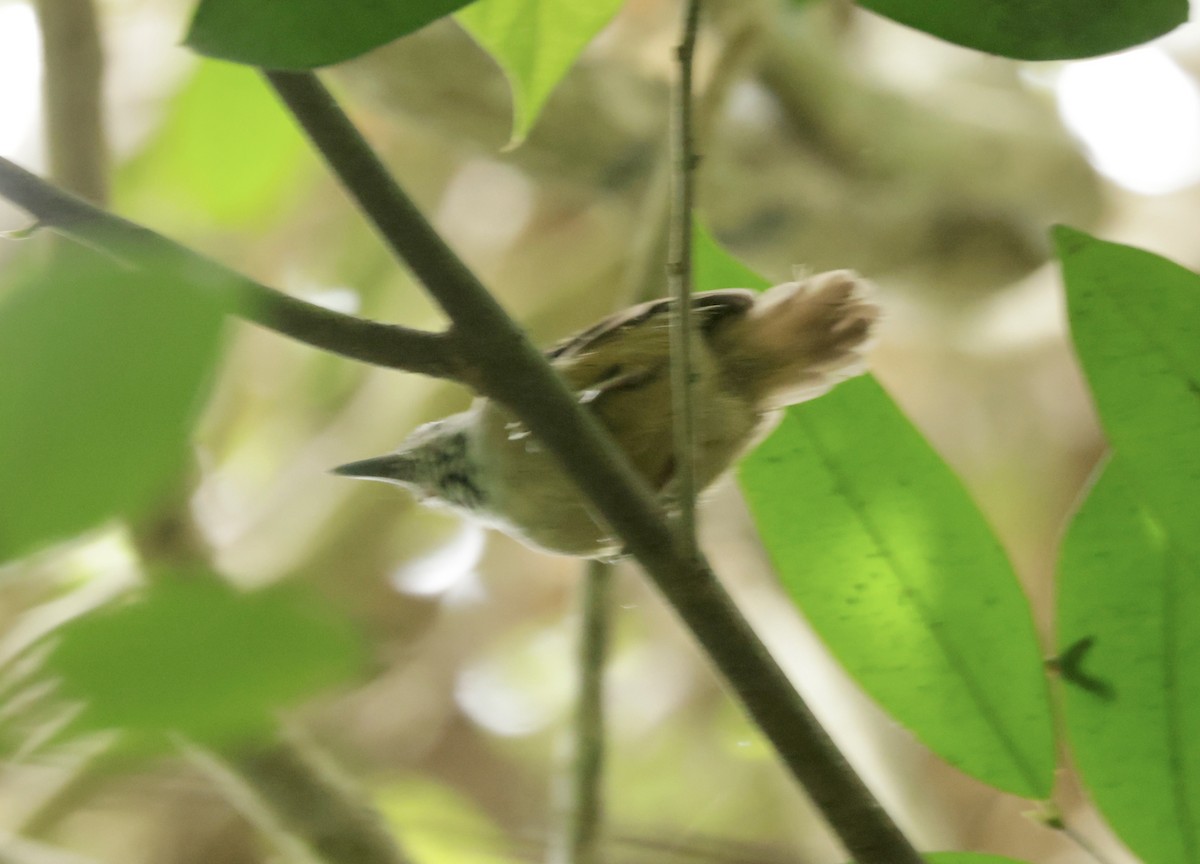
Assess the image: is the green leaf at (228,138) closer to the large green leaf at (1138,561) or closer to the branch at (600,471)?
the branch at (600,471)

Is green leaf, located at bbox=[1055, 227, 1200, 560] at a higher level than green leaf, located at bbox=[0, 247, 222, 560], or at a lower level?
lower

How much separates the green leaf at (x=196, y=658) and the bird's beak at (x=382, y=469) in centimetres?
87

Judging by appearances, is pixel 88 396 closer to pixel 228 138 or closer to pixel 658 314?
pixel 658 314

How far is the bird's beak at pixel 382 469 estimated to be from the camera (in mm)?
1062

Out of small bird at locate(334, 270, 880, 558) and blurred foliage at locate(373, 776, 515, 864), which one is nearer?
small bird at locate(334, 270, 880, 558)

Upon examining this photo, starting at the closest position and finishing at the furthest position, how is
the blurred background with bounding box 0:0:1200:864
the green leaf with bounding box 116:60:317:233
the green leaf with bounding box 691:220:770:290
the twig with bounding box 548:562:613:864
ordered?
the green leaf with bounding box 691:220:770:290, the green leaf with bounding box 116:60:317:233, the twig with bounding box 548:562:613:864, the blurred background with bounding box 0:0:1200:864

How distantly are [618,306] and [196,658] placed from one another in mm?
1453

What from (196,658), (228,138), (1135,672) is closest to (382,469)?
(228,138)

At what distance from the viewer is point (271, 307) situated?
47cm

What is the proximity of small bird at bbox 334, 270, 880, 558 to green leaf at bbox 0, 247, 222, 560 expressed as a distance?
0.57 m

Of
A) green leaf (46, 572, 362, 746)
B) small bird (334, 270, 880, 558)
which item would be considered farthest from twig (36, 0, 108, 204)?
green leaf (46, 572, 362, 746)

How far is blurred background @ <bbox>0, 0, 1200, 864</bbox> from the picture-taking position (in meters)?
1.65

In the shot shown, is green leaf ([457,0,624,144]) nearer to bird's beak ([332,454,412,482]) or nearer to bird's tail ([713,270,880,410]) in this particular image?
bird's tail ([713,270,880,410])

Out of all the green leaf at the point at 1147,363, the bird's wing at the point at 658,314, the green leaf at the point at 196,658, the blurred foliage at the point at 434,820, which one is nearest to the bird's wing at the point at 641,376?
the bird's wing at the point at 658,314
